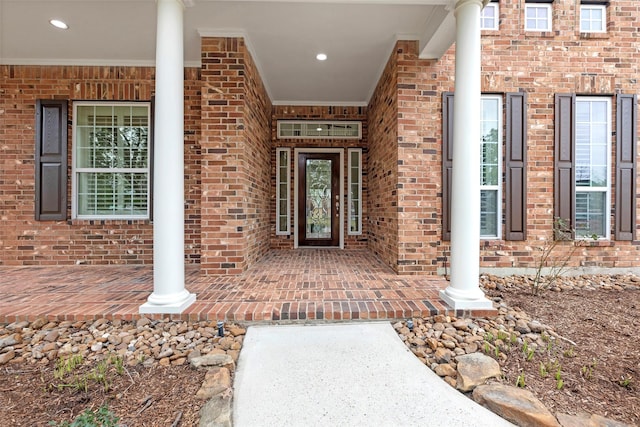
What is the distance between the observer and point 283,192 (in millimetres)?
5484

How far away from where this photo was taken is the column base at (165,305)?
226 centimetres

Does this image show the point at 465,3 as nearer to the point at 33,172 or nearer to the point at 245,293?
the point at 245,293

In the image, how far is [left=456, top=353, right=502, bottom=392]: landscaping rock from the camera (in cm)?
163

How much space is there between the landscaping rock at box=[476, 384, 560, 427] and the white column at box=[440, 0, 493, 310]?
0.86 metres

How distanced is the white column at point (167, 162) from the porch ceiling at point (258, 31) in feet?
1.38

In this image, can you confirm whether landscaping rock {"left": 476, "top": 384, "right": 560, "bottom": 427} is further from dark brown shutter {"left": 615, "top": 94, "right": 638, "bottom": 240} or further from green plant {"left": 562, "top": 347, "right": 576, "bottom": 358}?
dark brown shutter {"left": 615, "top": 94, "right": 638, "bottom": 240}

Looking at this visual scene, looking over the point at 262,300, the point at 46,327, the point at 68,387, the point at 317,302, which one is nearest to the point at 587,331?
the point at 317,302

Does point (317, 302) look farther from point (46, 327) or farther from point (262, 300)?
point (46, 327)

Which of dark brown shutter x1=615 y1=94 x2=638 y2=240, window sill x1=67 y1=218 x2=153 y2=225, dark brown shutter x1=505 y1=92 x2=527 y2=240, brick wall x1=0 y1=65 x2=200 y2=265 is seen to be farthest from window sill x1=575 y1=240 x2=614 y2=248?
brick wall x1=0 y1=65 x2=200 y2=265

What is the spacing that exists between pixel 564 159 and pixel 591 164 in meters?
0.46

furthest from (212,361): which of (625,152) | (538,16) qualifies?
(538,16)

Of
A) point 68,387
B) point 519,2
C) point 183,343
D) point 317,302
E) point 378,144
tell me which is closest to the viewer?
point 68,387

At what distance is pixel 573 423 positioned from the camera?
1.35 metres

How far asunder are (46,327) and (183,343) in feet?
3.72
